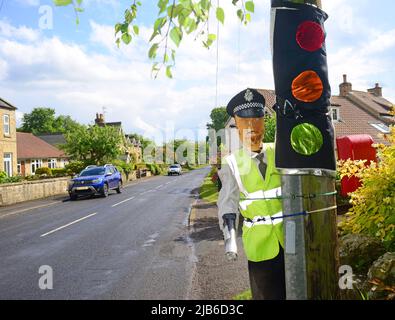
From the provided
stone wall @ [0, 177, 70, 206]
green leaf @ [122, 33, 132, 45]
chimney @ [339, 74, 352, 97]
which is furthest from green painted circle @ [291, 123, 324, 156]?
chimney @ [339, 74, 352, 97]

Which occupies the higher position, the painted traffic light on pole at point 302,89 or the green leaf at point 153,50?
the green leaf at point 153,50

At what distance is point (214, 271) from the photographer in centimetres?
621

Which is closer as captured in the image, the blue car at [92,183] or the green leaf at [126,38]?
the green leaf at [126,38]

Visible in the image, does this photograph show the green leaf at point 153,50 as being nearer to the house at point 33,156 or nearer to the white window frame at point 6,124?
the white window frame at point 6,124

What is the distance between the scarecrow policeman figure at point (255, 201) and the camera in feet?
7.15

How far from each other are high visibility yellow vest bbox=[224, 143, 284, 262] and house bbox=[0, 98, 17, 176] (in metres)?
35.6

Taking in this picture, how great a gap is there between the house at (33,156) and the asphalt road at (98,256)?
113 feet

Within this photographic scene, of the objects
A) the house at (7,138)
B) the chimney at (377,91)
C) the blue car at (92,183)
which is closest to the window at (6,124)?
the house at (7,138)

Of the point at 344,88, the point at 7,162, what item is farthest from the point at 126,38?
the point at 344,88

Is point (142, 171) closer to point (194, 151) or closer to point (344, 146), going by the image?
point (194, 151)

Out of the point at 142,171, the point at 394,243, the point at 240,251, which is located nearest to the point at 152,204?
the point at 240,251

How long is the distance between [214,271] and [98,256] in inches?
110

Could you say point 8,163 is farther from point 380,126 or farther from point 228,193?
point 228,193
